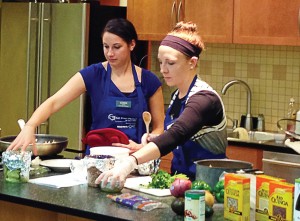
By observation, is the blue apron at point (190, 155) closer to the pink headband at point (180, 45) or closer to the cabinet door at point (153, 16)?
the pink headband at point (180, 45)

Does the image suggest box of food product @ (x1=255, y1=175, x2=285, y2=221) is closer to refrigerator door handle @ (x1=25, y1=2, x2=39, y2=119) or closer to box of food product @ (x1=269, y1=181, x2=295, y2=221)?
box of food product @ (x1=269, y1=181, x2=295, y2=221)

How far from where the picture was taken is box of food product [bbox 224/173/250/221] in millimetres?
2764

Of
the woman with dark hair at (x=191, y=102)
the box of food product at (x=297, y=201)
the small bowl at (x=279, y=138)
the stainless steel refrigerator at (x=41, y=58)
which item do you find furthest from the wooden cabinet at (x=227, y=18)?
the box of food product at (x=297, y=201)

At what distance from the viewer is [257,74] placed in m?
5.52

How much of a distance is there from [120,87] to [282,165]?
3.99 ft

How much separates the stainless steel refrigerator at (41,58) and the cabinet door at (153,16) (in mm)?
405

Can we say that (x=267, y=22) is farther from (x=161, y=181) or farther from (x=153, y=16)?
(x=161, y=181)

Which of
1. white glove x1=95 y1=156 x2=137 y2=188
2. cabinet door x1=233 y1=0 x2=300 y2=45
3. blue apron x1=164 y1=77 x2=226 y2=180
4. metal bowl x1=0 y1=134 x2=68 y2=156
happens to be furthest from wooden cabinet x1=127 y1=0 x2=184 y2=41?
white glove x1=95 y1=156 x2=137 y2=188

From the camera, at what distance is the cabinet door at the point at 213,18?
5.22 meters

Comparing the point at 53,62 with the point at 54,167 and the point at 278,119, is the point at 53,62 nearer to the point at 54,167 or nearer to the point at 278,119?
the point at 278,119

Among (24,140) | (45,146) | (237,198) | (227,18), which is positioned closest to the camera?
(237,198)

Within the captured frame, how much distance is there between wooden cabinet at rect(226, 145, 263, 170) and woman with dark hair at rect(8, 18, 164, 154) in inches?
35.3

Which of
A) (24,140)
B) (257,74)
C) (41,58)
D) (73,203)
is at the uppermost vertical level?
(41,58)

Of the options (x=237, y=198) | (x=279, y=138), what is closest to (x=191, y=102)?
(x=237, y=198)
